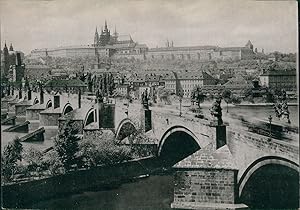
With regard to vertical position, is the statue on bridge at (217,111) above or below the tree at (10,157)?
above

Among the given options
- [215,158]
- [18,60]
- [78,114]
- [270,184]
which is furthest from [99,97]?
[270,184]

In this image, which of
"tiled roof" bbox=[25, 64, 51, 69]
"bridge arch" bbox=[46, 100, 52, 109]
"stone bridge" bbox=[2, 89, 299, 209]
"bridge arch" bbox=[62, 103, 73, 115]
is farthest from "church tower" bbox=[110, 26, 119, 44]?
"bridge arch" bbox=[46, 100, 52, 109]

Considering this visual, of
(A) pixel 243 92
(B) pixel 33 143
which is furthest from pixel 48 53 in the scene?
(A) pixel 243 92

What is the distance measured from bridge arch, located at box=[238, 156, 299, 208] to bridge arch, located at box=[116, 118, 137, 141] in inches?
109

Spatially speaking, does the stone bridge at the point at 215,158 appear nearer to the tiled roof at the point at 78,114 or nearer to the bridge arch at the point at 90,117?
the bridge arch at the point at 90,117

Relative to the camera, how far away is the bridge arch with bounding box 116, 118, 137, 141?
393 inches

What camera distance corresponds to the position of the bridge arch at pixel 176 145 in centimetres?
875

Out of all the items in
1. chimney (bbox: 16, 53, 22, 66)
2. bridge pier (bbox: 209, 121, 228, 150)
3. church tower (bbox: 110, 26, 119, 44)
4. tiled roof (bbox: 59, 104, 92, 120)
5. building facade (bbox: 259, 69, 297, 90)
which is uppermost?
church tower (bbox: 110, 26, 119, 44)

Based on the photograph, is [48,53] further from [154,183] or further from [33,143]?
[154,183]

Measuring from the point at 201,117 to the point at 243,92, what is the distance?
0.86m

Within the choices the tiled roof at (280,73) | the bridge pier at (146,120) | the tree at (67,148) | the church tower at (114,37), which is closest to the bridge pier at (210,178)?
the tiled roof at (280,73)

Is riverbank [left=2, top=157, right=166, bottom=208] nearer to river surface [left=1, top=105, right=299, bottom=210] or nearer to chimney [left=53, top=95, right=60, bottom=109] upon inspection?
river surface [left=1, top=105, right=299, bottom=210]

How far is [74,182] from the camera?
960cm

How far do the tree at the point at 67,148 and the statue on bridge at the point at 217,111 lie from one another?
9.38 feet
